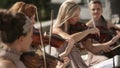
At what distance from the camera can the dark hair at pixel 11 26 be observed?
2.13 metres

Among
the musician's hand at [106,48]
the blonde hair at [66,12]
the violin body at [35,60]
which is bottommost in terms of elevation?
the musician's hand at [106,48]

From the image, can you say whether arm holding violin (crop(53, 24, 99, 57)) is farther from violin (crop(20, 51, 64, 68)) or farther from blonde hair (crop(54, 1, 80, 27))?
violin (crop(20, 51, 64, 68))

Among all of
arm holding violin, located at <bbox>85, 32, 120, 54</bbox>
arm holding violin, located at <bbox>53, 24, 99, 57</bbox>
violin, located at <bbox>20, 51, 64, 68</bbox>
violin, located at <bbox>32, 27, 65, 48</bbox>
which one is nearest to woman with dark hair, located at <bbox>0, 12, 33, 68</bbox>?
violin, located at <bbox>20, 51, 64, 68</bbox>

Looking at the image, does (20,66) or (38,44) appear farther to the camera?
(38,44)

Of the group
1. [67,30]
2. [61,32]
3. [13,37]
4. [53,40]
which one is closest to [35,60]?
[13,37]

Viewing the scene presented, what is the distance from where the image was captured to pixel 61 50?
3.86 metres

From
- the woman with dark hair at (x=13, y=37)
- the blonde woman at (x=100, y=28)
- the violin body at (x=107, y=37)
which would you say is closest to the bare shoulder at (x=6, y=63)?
the woman with dark hair at (x=13, y=37)

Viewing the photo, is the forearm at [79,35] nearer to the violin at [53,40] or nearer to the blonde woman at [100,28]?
the violin at [53,40]

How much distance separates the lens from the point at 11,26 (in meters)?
2.13

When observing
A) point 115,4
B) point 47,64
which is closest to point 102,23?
point 47,64

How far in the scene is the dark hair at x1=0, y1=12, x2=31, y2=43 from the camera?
2.13 meters

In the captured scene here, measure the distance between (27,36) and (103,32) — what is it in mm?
2678

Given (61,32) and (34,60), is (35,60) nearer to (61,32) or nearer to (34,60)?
(34,60)

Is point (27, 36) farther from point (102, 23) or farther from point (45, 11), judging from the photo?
point (45, 11)
